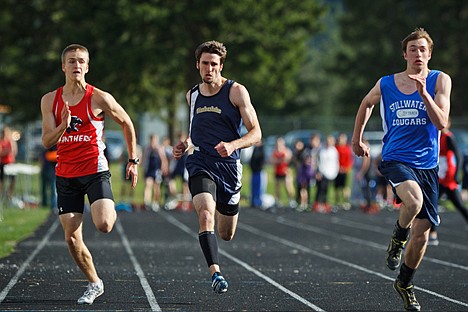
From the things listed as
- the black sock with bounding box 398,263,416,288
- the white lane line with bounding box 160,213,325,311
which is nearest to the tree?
the white lane line with bounding box 160,213,325,311

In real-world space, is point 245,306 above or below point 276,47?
below

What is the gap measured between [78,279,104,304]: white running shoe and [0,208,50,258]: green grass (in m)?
5.11

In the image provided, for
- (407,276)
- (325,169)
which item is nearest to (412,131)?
(407,276)

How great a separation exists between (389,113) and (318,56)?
10588cm

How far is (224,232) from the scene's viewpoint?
995 cm

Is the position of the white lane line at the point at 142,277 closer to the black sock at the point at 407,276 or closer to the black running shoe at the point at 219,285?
the black running shoe at the point at 219,285

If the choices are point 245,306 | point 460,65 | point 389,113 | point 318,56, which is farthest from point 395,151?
point 318,56

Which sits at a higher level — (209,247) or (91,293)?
(209,247)

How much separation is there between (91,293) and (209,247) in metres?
1.07

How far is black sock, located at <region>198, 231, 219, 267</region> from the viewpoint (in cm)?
934

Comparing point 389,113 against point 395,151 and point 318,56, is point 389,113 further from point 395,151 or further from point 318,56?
point 318,56

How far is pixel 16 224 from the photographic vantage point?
21656mm

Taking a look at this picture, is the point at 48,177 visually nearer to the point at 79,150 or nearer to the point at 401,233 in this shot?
the point at 79,150

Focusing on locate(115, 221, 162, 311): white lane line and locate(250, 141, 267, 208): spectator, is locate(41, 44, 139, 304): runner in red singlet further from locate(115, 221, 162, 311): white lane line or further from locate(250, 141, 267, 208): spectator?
locate(250, 141, 267, 208): spectator
